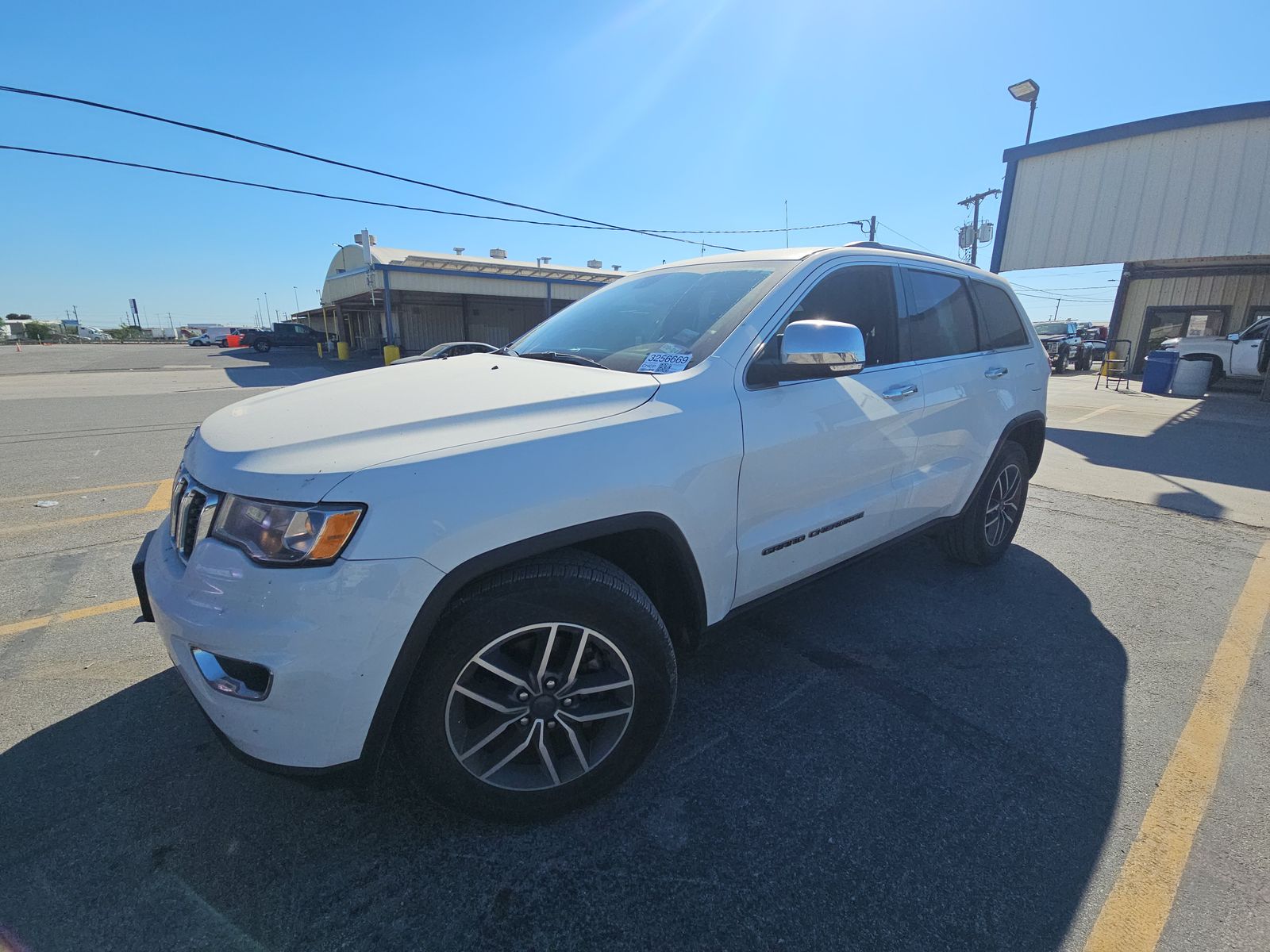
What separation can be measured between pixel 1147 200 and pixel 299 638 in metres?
16.9

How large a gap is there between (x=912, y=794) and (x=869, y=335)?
1.92m

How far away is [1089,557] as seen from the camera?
13.8 feet

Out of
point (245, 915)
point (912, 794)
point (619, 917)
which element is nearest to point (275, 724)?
point (245, 915)

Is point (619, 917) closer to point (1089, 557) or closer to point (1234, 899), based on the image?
point (1234, 899)

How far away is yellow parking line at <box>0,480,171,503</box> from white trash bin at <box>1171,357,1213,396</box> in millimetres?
19937

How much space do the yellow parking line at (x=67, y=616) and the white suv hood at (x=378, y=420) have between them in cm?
167

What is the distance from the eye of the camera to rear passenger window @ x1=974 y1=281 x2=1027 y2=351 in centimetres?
367

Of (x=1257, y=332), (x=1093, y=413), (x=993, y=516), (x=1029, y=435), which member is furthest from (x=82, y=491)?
(x=1257, y=332)

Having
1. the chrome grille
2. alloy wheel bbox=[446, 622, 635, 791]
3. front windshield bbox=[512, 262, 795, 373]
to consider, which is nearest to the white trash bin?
front windshield bbox=[512, 262, 795, 373]

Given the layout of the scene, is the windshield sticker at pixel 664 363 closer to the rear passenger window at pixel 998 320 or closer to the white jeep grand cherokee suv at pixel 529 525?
the white jeep grand cherokee suv at pixel 529 525

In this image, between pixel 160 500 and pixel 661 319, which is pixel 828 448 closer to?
pixel 661 319

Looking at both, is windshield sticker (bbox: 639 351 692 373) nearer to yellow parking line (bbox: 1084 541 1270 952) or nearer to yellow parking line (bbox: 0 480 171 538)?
yellow parking line (bbox: 1084 541 1270 952)

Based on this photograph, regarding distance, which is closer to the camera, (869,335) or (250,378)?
(869,335)

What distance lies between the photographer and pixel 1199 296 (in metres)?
17.7
